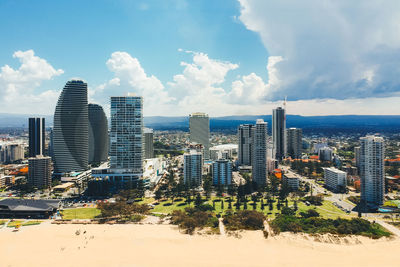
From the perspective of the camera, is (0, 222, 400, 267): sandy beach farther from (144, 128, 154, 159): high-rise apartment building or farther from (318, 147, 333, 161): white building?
(318, 147, 333, 161): white building

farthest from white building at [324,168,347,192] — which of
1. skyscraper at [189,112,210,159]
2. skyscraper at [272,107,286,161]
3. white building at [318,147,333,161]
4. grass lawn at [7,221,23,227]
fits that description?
grass lawn at [7,221,23,227]

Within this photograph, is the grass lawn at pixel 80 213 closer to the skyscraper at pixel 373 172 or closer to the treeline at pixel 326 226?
the treeline at pixel 326 226

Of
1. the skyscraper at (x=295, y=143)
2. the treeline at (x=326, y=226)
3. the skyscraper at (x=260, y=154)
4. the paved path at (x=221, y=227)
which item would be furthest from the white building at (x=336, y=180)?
the skyscraper at (x=295, y=143)

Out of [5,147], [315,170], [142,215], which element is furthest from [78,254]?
[5,147]

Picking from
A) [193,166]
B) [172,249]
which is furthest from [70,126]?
[172,249]

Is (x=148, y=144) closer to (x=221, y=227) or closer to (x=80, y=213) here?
(x=80, y=213)

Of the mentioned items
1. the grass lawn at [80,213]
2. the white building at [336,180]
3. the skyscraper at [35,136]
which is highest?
the skyscraper at [35,136]

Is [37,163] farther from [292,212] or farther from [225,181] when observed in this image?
[292,212]

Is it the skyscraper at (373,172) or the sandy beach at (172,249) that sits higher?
the skyscraper at (373,172)
